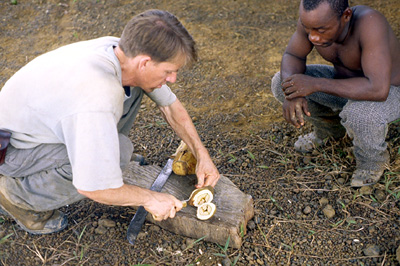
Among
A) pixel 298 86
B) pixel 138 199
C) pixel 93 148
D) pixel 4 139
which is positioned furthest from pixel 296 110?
pixel 4 139

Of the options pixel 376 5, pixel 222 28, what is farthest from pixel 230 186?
pixel 376 5

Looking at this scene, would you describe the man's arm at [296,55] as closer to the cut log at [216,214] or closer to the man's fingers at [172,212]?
the cut log at [216,214]

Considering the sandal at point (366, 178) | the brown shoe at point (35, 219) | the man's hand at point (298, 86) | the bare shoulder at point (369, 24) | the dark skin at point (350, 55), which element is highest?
the bare shoulder at point (369, 24)

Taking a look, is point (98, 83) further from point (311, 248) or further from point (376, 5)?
point (376, 5)

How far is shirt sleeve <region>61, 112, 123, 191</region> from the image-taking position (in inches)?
74.8

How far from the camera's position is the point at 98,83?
2016 millimetres

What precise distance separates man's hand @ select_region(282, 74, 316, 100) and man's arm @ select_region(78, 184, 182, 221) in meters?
1.04

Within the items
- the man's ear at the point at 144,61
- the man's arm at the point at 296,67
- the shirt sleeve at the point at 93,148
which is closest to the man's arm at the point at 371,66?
the man's arm at the point at 296,67

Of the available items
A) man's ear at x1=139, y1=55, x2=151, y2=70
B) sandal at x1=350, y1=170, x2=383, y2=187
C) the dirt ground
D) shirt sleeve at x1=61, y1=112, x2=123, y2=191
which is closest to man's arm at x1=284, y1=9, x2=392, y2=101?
sandal at x1=350, y1=170, x2=383, y2=187

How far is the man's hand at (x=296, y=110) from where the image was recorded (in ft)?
9.12

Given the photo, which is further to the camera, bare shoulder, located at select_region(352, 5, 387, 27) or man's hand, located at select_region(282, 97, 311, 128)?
man's hand, located at select_region(282, 97, 311, 128)

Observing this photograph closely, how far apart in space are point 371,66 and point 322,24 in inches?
15.4

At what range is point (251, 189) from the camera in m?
2.96

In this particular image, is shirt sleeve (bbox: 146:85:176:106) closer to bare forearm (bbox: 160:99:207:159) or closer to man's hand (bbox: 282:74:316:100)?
bare forearm (bbox: 160:99:207:159)
